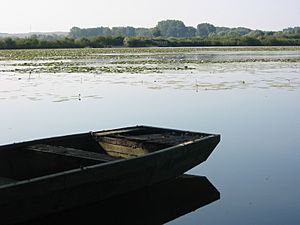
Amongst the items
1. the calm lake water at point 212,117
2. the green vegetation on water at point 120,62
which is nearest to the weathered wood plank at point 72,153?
the calm lake water at point 212,117

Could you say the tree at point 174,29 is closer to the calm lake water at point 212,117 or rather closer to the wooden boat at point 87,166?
the calm lake water at point 212,117

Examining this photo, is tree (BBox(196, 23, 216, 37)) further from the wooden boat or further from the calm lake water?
the wooden boat

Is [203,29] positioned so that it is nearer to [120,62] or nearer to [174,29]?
[174,29]

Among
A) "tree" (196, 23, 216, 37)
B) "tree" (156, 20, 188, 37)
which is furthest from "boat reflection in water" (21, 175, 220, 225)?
"tree" (196, 23, 216, 37)

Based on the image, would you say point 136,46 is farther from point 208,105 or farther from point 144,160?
point 144,160

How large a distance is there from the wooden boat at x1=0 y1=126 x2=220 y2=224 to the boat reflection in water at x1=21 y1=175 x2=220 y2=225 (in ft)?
0.70

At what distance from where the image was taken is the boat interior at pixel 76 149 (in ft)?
25.7

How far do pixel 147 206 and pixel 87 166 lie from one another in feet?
3.55

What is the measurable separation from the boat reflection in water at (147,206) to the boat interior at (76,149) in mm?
635

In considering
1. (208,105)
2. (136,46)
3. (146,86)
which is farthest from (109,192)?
(136,46)

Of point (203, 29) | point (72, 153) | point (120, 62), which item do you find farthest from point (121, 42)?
point (203, 29)

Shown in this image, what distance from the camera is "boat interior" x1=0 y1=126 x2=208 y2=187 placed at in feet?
25.7

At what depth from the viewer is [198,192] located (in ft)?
26.6

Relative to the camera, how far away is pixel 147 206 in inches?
294
